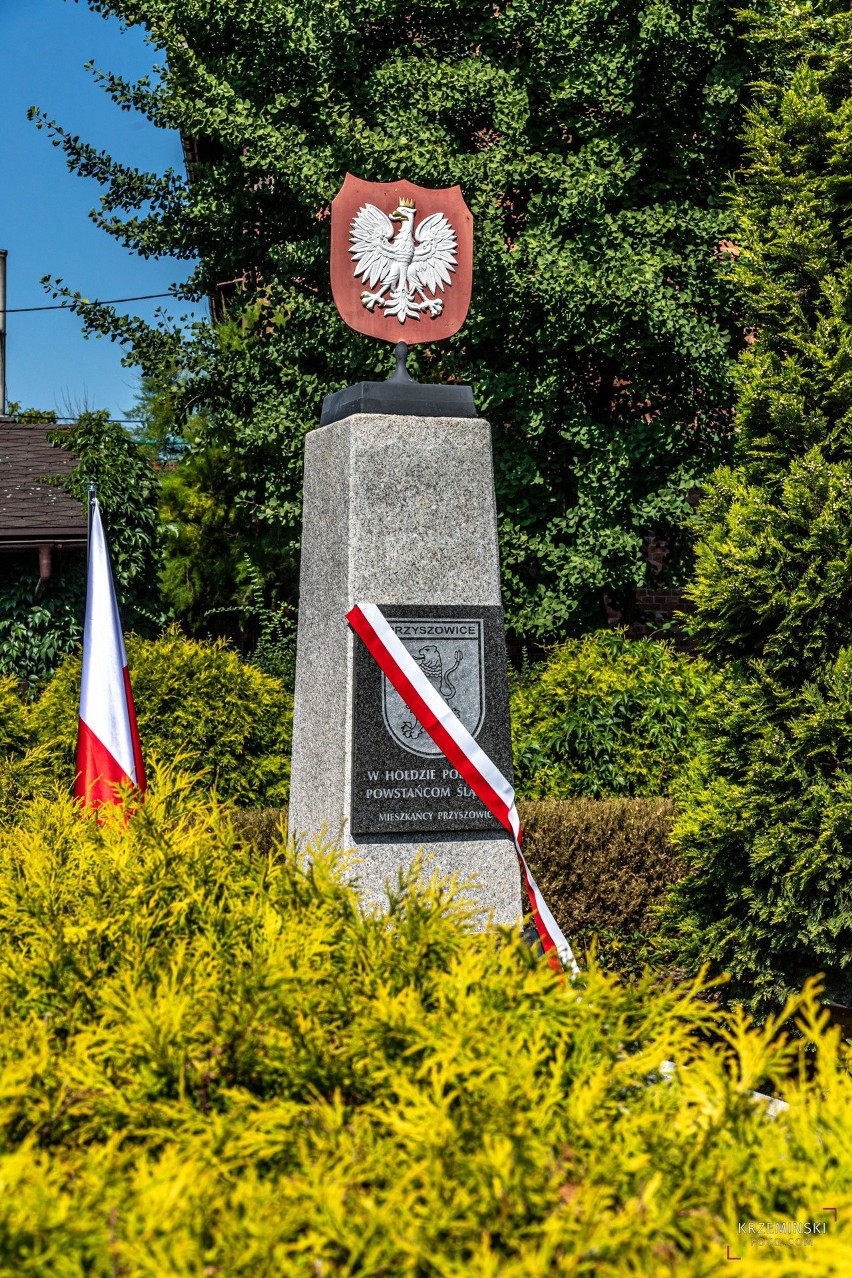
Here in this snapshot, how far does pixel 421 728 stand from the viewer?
484cm

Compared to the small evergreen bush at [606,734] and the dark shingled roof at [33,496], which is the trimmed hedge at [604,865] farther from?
the dark shingled roof at [33,496]

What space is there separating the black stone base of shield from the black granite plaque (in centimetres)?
77

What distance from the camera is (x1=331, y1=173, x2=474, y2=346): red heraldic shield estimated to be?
17.8ft

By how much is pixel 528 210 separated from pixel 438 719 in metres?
6.63

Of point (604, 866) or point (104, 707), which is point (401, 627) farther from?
point (604, 866)

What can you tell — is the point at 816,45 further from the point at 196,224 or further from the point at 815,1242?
the point at 196,224

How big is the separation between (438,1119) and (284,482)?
951cm

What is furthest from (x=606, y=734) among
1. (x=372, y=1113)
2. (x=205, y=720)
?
(x=372, y=1113)

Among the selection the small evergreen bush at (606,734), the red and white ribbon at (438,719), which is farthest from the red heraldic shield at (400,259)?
the small evergreen bush at (606,734)

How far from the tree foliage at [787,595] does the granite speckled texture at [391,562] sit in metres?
0.96

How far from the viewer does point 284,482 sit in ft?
36.2

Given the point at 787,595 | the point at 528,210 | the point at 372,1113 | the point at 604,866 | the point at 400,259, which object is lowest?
the point at 604,866

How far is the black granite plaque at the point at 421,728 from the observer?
4773mm

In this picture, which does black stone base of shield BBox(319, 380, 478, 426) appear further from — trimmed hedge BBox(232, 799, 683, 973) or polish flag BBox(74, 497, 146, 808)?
trimmed hedge BBox(232, 799, 683, 973)
